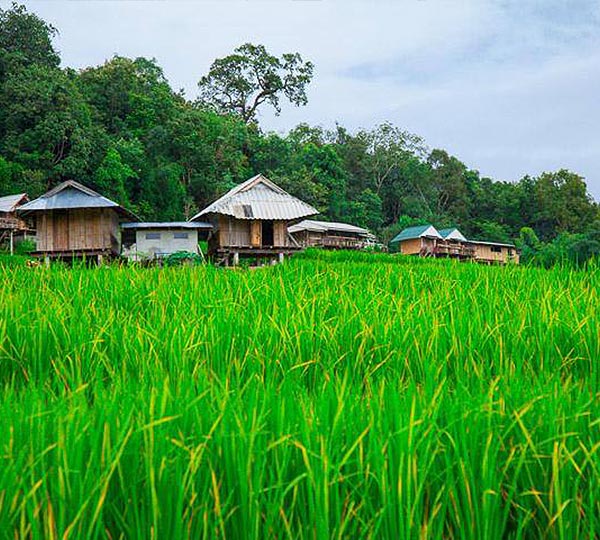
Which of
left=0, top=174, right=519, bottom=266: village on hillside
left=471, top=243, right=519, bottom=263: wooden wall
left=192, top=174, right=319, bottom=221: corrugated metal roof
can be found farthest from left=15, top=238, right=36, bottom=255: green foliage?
left=471, top=243, right=519, bottom=263: wooden wall

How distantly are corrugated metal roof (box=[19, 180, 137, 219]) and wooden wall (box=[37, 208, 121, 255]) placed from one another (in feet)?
2.25

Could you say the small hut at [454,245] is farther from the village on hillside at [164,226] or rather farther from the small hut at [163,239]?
the small hut at [163,239]

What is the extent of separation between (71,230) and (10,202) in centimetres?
892

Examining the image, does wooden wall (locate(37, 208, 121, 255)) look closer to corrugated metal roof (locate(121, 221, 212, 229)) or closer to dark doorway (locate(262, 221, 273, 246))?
corrugated metal roof (locate(121, 221, 212, 229))

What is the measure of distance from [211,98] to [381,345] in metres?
48.7

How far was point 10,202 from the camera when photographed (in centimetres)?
2961

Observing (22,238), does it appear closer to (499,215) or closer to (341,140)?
(341,140)

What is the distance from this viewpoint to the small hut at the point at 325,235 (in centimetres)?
3938

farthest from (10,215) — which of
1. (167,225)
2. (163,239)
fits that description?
(167,225)

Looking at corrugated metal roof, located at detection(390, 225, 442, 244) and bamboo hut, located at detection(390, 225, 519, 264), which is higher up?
corrugated metal roof, located at detection(390, 225, 442, 244)

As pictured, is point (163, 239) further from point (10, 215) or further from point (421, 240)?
point (421, 240)

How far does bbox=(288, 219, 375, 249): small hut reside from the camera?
3938cm

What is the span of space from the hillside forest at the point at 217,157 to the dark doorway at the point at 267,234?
10.5 meters

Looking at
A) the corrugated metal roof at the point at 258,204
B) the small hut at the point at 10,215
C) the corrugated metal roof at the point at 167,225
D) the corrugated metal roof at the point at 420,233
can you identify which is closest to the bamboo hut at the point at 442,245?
the corrugated metal roof at the point at 420,233
